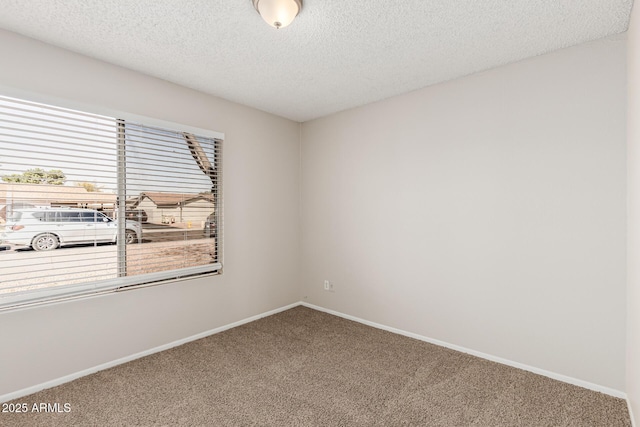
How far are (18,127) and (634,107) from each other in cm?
388

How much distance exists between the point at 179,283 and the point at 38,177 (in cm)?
137

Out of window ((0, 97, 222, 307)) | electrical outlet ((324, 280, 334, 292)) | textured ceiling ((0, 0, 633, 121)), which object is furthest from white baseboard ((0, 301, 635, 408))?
textured ceiling ((0, 0, 633, 121))

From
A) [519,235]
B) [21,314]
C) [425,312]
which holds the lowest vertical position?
[425,312]

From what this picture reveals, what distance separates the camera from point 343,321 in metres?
3.54

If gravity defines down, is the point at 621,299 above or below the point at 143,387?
above

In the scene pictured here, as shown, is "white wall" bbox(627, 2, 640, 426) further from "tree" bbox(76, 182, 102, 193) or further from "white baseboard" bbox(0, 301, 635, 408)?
"tree" bbox(76, 182, 102, 193)

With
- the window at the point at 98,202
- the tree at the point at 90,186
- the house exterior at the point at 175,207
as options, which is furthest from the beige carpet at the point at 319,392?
the tree at the point at 90,186

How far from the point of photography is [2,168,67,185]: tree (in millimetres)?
2092

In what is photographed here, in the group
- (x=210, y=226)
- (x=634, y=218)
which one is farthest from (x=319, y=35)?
(x=634, y=218)

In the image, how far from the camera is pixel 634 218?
175 cm

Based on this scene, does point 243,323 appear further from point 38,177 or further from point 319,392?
point 38,177

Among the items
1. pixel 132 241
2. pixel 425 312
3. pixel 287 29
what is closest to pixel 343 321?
pixel 425 312

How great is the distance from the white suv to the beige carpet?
1054 millimetres

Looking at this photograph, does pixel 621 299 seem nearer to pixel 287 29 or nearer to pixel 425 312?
pixel 425 312
